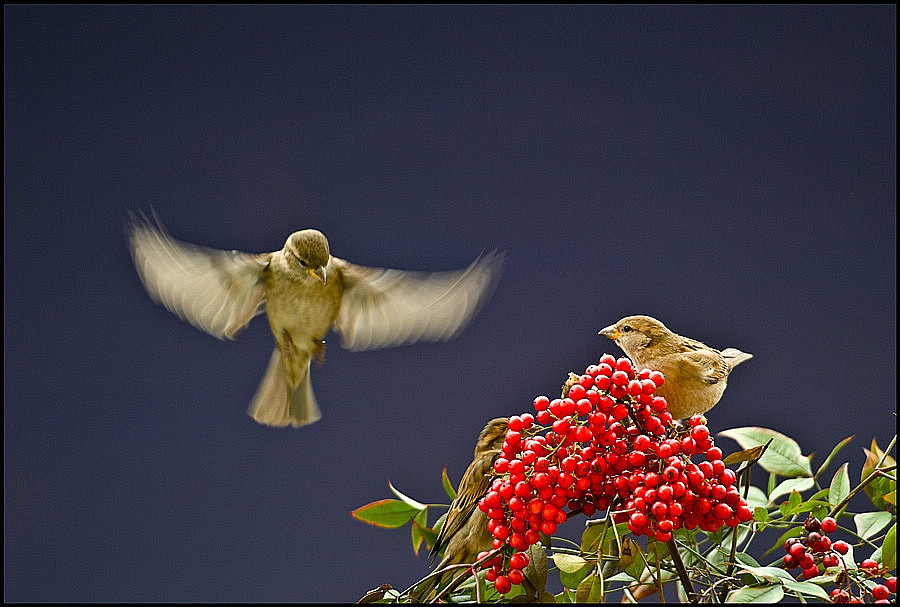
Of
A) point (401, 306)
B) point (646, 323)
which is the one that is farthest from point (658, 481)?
point (401, 306)

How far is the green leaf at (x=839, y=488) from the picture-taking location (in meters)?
0.73

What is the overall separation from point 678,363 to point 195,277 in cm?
61

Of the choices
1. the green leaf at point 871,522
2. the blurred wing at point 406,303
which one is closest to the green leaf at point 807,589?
the green leaf at point 871,522

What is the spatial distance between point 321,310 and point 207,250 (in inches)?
6.8

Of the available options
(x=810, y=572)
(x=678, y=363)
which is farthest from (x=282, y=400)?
(x=810, y=572)

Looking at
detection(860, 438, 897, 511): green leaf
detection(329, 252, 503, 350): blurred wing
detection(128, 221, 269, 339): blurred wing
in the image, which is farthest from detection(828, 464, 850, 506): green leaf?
detection(128, 221, 269, 339): blurred wing

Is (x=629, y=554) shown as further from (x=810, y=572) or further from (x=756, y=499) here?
(x=756, y=499)

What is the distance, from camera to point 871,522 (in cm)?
74

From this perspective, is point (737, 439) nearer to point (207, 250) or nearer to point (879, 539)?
point (879, 539)

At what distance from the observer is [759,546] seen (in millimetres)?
2199

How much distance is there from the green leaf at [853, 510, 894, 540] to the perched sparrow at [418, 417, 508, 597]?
0.33 meters

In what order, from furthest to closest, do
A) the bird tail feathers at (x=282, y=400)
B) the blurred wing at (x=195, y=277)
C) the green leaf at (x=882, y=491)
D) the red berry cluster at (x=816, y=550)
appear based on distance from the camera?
the bird tail feathers at (x=282, y=400) → the blurred wing at (x=195, y=277) → the green leaf at (x=882, y=491) → the red berry cluster at (x=816, y=550)

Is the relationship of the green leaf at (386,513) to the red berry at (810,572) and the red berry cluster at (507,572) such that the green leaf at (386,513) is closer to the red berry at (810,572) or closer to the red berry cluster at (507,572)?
the red berry cluster at (507,572)

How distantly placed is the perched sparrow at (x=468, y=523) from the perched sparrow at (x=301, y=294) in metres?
0.33
